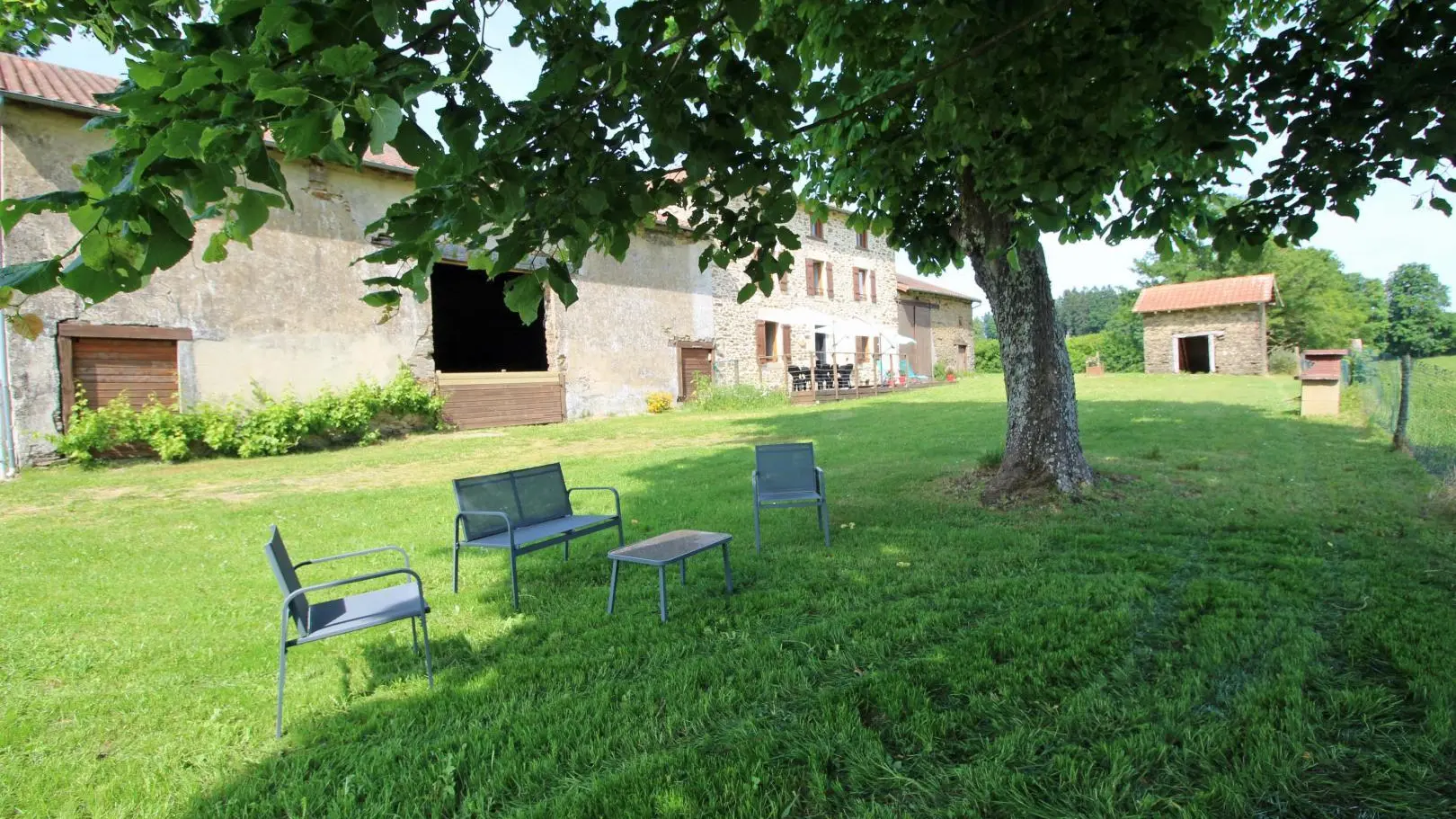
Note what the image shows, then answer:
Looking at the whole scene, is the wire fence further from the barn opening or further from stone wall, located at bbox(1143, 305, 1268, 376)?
stone wall, located at bbox(1143, 305, 1268, 376)

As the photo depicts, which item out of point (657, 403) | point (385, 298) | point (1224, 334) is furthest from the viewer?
point (1224, 334)

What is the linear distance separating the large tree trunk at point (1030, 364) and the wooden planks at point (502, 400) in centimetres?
1266

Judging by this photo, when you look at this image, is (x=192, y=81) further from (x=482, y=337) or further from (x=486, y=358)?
(x=482, y=337)

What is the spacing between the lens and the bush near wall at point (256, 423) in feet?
35.5

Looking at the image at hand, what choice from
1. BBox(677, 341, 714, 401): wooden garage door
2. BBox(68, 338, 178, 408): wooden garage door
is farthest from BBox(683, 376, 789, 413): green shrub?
BBox(68, 338, 178, 408): wooden garage door

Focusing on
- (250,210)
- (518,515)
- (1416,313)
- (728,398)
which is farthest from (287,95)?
(1416,313)

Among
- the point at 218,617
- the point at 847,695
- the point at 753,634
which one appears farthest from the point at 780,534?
the point at 218,617

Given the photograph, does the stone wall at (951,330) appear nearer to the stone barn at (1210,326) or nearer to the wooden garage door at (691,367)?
the stone barn at (1210,326)

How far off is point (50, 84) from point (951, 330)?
3111cm

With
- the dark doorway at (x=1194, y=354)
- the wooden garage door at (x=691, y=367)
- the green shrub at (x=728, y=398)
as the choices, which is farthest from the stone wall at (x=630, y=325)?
the dark doorway at (x=1194, y=354)

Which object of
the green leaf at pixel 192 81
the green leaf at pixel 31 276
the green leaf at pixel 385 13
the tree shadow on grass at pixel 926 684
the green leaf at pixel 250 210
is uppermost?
the green leaf at pixel 385 13

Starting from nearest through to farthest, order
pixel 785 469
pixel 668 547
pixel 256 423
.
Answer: pixel 668 547, pixel 785 469, pixel 256 423

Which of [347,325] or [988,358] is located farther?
[988,358]

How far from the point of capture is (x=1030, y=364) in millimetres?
6516
